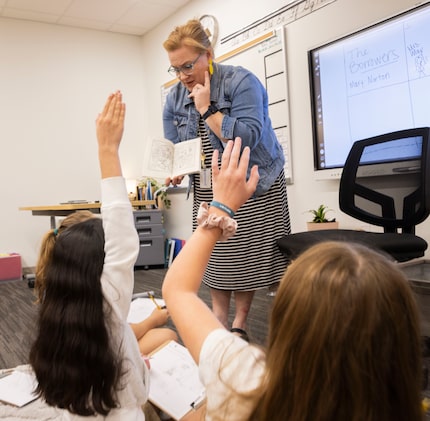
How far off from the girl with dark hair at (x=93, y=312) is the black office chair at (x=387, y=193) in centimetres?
74

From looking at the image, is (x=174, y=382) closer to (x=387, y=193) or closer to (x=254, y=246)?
(x=254, y=246)

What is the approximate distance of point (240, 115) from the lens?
1579mm

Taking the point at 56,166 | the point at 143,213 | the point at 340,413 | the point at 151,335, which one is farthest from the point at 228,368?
the point at 56,166

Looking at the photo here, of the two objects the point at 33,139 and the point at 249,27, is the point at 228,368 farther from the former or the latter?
the point at 33,139

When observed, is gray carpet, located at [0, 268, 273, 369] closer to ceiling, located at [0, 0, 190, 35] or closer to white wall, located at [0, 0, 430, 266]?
white wall, located at [0, 0, 430, 266]

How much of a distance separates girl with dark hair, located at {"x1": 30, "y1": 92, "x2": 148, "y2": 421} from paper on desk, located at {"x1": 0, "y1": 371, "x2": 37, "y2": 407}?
0.52 metres

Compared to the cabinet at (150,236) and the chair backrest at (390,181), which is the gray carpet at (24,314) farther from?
the chair backrest at (390,181)

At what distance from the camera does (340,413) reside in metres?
0.51

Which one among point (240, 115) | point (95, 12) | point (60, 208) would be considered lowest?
point (60, 208)

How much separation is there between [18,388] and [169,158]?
0.99 metres

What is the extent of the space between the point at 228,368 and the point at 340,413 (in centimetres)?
14

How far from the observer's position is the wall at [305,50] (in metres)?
2.62

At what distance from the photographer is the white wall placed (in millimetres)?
4500

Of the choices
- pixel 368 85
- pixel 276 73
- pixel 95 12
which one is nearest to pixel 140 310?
pixel 368 85
